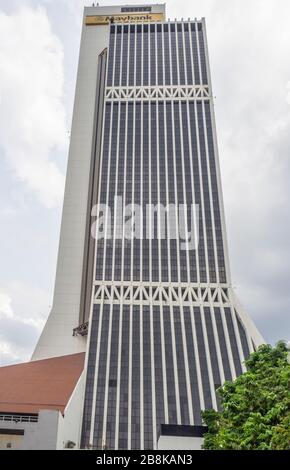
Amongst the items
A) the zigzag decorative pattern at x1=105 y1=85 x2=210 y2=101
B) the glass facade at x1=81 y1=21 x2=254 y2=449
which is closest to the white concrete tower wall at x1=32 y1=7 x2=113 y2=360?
the glass facade at x1=81 y1=21 x2=254 y2=449

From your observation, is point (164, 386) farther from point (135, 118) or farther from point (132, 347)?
point (135, 118)

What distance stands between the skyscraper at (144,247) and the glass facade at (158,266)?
0.21 m

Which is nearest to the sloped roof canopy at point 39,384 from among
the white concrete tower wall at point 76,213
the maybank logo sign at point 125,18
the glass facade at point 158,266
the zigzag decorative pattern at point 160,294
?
the glass facade at point 158,266

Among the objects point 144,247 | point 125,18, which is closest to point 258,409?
point 144,247

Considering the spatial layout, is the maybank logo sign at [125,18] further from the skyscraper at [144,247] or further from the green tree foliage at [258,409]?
the green tree foliage at [258,409]

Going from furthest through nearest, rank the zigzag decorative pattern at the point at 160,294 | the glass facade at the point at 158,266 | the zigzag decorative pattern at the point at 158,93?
the zigzag decorative pattern at the point at 158,93 < the zigzag decorative pattern at the point at 160,294 < the glass facade at the point at 158,266

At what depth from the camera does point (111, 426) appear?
188 ft

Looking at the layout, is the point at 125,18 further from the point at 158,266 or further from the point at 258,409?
the point at 258,409

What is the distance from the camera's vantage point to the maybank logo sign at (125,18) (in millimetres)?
111500

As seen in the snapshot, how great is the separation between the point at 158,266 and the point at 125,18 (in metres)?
75.6

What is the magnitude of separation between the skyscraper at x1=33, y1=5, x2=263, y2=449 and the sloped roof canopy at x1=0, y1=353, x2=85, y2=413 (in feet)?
14.1

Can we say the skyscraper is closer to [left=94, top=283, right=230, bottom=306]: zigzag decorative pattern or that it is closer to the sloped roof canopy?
[left=94, top=283, right=230, bottom=306]: zigzag decorative pattern

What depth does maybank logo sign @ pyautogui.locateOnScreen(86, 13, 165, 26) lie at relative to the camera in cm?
11150
